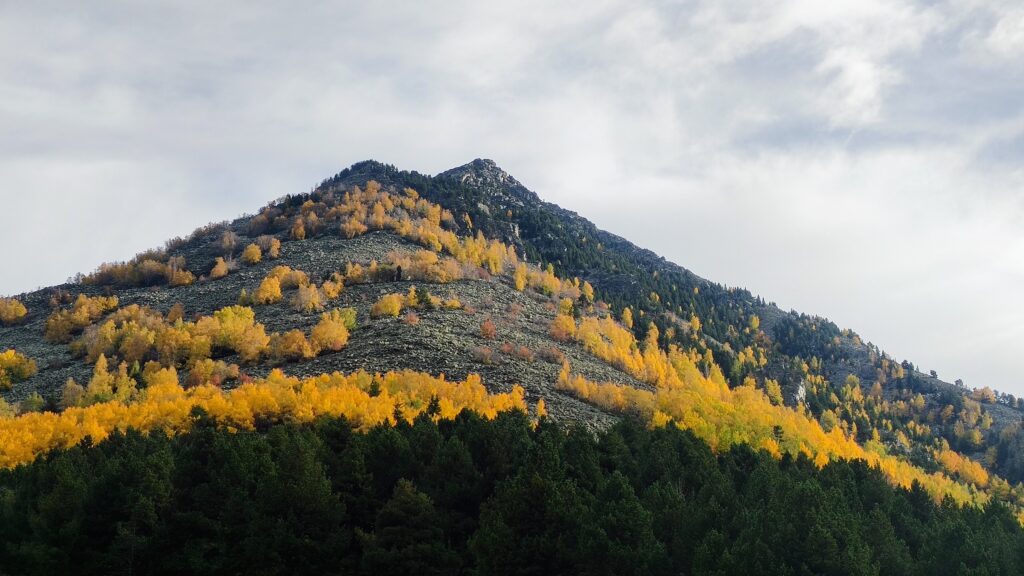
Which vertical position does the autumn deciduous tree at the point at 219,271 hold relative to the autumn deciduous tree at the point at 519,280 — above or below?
below

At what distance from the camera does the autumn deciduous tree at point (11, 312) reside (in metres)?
155

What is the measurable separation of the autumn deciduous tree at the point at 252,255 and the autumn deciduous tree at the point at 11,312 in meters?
47.9

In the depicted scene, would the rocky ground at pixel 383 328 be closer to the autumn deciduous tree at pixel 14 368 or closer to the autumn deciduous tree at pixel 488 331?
the autumn deciduous tree at pixel 488 331

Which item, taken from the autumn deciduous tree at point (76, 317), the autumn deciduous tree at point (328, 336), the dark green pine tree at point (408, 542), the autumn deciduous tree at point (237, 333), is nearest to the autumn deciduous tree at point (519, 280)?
the autumn deciduous tree at point (328, 336)

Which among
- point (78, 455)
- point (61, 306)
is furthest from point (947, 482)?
point (61, 306)

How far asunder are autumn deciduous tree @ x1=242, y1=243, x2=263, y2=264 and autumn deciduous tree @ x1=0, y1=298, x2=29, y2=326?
47.9 metres

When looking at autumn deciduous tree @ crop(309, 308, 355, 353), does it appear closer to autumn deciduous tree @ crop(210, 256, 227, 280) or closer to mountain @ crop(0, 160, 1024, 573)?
mountain @ crop(0, 160, 1024, 573)

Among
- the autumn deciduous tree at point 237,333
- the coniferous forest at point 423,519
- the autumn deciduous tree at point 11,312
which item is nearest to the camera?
the coniferous forest at point 423,519

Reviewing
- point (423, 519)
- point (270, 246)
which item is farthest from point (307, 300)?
point (423, 519)

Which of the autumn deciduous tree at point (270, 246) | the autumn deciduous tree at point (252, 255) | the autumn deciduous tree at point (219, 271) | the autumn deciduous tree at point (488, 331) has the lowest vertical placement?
the autumn deciduous tree at point (488, 331)

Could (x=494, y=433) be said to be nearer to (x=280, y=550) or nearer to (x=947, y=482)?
(x=280, y=550)

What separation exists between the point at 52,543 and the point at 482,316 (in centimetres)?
9852

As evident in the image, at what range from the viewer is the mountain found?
44875 mm

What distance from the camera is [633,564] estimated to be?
38.7m
